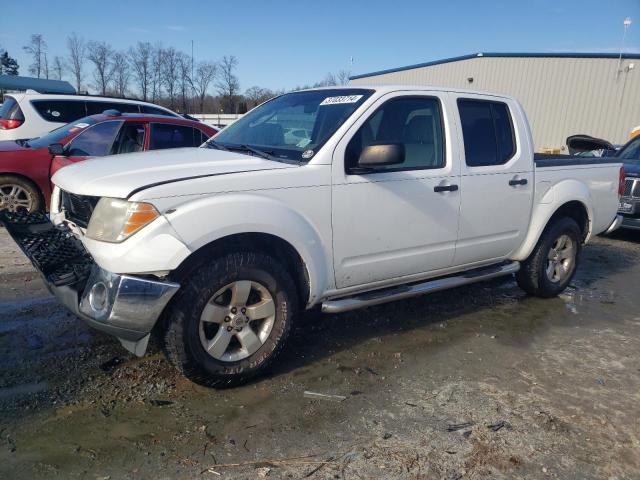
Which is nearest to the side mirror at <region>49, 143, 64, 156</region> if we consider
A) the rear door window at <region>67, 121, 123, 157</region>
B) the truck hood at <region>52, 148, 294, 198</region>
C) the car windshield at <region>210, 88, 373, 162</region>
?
the rear door window at <region>67, 121, 123, 157</region>

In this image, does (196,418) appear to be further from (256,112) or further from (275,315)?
(256,112)

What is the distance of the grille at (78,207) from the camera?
10.4 feet

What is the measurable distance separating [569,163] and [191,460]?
4.48 m

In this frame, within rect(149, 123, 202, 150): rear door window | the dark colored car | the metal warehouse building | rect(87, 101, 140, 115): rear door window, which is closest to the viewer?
rect(149, 123, 202, 150): rear door window

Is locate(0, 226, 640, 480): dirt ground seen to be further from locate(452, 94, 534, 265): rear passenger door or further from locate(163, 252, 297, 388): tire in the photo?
locate(452, 94, 534, 265): rear passenger door

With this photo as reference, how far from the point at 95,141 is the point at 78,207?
368 cm

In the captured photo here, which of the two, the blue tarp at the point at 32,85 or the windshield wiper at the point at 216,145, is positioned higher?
the blue tarp at the point at 32,85

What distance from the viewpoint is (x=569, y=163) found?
5.14m

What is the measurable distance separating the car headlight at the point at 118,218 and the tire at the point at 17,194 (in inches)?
189

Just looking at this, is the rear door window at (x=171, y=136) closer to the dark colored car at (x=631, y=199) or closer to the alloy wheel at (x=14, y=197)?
the alloy wheel at (x=14, y=197)

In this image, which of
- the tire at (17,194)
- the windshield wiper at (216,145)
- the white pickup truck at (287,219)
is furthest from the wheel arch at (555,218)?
the tire at (17,194)

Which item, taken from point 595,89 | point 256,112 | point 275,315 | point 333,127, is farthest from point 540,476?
point 595,89

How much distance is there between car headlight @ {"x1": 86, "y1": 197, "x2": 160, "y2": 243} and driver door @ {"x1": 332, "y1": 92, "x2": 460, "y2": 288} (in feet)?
4.04

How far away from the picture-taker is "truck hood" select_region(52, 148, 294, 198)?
114 inches
